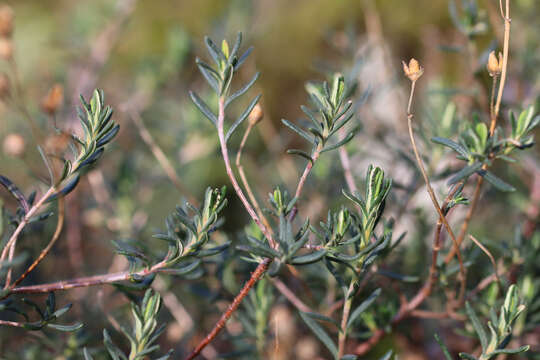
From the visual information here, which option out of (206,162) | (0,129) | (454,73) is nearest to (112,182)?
(0,129)

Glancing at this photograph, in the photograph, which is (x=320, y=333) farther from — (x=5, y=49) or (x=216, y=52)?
(x=5, y=49)

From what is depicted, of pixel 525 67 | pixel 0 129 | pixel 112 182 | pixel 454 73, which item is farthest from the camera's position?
pixel 454 73

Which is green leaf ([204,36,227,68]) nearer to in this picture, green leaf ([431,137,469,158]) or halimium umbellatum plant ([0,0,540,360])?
halimium umbellatum plant ([0,0,540,360])

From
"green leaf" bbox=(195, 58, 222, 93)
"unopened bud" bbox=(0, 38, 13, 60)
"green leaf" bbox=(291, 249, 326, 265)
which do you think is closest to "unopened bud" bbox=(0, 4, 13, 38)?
"unopened bud" bbox=(0, 38, 13, 60)

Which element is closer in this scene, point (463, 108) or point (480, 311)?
point (480, 311)

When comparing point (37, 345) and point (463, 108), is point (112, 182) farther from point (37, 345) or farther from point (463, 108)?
point (463, 108)

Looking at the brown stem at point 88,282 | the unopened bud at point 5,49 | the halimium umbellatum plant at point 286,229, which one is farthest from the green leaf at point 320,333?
the unopened bud at point 5,49

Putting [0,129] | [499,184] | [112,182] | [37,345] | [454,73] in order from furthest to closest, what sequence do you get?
[454,73]
[0,129]
[112,182]
[37,345]
[499,184]

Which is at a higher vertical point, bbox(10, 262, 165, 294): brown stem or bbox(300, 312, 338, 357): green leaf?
bbox(10, 262, 165, 294): brown stem

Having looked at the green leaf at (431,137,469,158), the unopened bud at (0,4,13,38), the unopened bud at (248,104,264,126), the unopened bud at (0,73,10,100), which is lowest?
the green leaf at (431,137,469,158)

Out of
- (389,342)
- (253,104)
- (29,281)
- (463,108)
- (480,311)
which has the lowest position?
(389,342)
